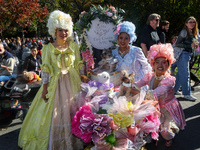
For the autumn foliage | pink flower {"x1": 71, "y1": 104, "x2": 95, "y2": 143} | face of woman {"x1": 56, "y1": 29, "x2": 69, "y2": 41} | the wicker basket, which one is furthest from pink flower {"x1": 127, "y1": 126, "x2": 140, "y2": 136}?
the autumn foliage

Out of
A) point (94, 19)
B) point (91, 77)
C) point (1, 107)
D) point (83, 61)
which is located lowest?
point (1, 107)

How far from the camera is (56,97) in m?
2.82

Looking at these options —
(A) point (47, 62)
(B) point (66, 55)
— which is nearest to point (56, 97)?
(A) point (47, 62)

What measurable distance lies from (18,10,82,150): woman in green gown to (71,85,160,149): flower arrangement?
493 mm

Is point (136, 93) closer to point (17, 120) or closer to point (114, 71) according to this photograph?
point (114, 71)

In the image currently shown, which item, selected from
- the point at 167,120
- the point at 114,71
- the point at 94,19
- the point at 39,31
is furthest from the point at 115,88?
the point at 39,31

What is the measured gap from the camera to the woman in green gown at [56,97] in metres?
2.74

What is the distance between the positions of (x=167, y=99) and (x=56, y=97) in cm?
161

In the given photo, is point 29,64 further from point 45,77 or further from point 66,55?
point 66,55

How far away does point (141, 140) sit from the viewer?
2.42 m

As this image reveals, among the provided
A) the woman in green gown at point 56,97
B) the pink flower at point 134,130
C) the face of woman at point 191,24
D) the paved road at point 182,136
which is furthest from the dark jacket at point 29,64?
the face of woman at point 191,24

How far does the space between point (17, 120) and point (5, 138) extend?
73cm

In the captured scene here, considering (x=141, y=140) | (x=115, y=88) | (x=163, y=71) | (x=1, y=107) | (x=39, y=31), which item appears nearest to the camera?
(x=141, y=140)

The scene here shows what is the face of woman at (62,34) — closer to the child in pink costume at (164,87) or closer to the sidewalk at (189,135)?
the child in pink costume at (164,87)
